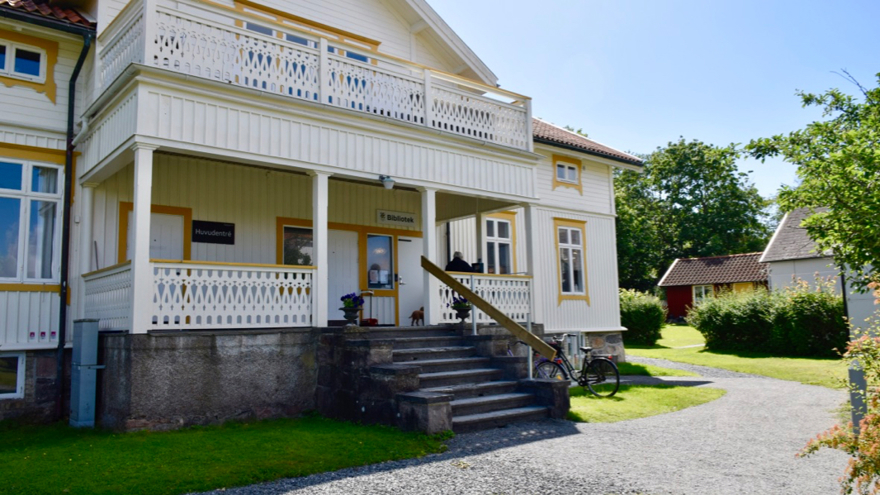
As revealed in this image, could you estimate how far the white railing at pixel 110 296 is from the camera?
348 inches

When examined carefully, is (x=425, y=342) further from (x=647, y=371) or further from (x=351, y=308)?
(x=647, y=371)

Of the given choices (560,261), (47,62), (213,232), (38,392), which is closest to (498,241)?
(560,261)

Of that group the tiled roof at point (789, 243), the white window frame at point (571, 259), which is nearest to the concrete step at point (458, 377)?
the white window frame at point (571, 259)

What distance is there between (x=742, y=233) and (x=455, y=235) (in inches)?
1683

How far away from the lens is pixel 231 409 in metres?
8.93

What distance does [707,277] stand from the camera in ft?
138

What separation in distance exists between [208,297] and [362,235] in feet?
16.6

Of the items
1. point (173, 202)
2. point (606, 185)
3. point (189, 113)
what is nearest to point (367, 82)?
point (189, 113)

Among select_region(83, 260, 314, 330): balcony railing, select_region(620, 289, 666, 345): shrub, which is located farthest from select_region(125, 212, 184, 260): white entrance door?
select_region(620, 289, 666, 345): shrub

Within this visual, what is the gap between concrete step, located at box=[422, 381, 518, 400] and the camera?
30.0 feet

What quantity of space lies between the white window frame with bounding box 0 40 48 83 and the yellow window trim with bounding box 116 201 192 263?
2239 mm

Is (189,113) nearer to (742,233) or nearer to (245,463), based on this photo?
(245,463)

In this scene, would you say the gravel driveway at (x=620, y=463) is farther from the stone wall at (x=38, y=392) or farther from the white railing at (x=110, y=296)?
the stone wall at (x=38, y=392)

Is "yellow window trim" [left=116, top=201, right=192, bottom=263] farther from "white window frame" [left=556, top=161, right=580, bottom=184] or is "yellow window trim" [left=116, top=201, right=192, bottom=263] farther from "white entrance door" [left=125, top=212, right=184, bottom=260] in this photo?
"white window frame" [left=556, top=161, right=580, bottom=184]
